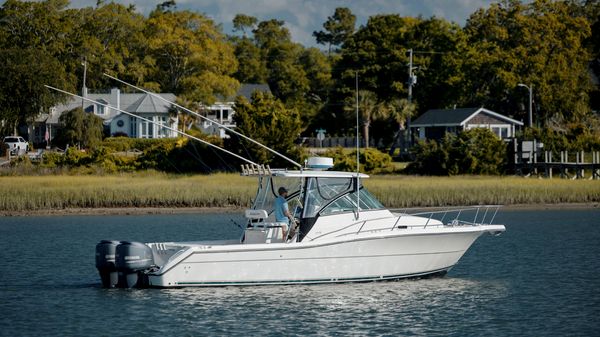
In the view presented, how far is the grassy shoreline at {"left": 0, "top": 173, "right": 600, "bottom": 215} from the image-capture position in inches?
1855

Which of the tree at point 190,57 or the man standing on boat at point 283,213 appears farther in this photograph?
the tree at point 190,57

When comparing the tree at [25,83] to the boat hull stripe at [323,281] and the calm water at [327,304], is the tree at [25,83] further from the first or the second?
the boat hull stripe at [323,281]

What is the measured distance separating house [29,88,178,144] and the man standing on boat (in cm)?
6958

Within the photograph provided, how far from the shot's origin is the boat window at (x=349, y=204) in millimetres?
24655

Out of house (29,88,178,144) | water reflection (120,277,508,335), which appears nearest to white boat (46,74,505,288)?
water reflection (120,277,508,335)

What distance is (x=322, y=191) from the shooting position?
24.8 metres

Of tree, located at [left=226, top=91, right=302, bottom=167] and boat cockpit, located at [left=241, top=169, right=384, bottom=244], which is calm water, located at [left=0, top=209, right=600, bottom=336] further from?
tree, located at [left=226, top=91, right=302, bottom=167]

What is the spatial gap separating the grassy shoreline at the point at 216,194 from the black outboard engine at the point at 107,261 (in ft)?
77.7

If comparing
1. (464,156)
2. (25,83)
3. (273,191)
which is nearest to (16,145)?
(25,83)

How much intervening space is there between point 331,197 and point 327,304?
3002 mm

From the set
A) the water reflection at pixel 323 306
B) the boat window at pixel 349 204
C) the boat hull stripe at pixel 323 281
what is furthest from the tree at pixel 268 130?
the water reflection at pixel 323 306

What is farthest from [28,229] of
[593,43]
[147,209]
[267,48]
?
A: [267,48]

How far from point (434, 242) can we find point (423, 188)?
2432 cm

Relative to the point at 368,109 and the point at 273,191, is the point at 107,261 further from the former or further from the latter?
the point at 368,109
